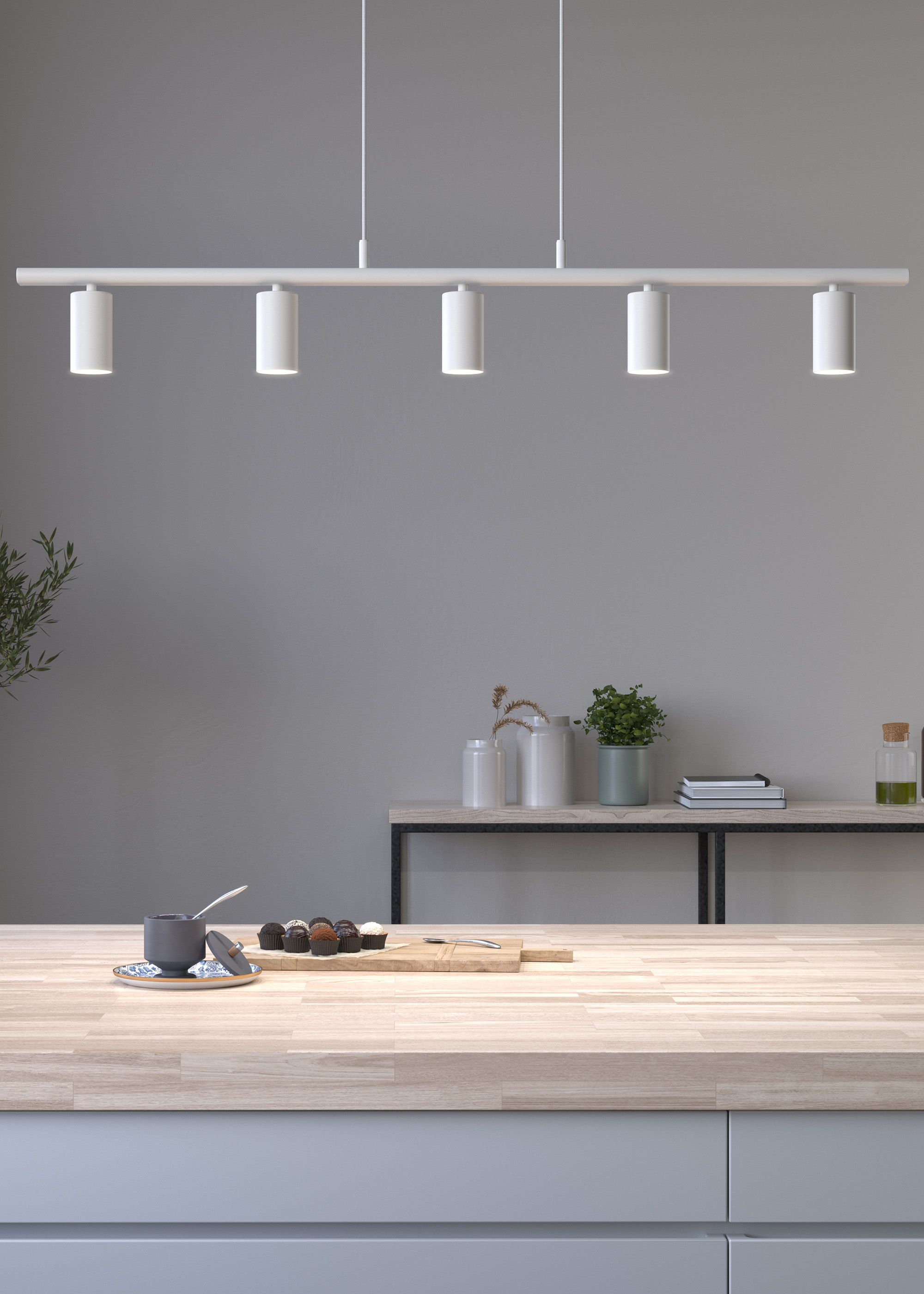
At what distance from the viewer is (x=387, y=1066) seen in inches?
60.0

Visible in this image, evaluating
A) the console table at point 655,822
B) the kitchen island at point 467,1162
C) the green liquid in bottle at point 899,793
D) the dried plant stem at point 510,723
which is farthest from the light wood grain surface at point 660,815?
the kitchen island at point 467,1162

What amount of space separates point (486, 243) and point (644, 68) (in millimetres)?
770

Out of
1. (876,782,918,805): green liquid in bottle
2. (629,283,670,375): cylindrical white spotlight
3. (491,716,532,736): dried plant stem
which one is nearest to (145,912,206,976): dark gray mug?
(629,283,670,375): cylindrical white spotlight

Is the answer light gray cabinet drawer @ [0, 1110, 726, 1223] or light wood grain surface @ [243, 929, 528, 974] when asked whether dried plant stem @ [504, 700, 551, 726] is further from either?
light gray cabinet drawer @ [0, 1110, 726, 1223]

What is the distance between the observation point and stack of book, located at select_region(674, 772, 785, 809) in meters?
3.71

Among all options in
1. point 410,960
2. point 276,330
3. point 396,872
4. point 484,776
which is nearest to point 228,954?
point 410,960

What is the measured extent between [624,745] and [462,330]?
1947 mm

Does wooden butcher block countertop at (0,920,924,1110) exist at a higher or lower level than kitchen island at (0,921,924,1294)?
higher

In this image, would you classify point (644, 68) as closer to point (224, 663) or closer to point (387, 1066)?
point (224, 663)

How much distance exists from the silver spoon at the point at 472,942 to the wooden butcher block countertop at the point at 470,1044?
0.60ft

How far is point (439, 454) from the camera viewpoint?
4078 millimetres

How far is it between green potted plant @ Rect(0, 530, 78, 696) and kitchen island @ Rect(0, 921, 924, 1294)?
214 centimetres

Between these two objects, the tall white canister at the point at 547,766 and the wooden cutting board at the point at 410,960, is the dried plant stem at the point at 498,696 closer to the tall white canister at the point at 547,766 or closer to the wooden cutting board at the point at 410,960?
the tall white canister at the point at 547,766

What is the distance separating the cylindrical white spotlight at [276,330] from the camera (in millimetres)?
2129
